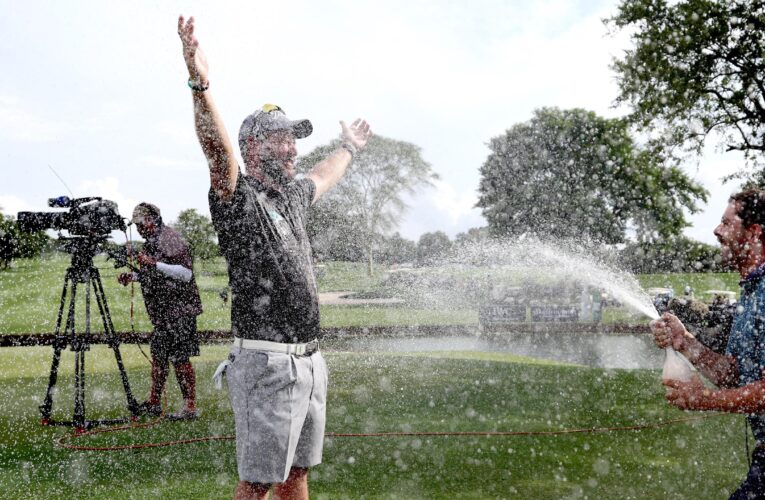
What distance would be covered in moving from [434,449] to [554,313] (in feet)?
59.3

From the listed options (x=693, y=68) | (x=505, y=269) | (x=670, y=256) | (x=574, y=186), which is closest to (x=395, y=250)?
(x=505, y=269)

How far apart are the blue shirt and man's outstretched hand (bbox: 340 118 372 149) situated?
2387 millimetres

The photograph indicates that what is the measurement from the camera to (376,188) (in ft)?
143

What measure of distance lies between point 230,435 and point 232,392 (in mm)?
3632

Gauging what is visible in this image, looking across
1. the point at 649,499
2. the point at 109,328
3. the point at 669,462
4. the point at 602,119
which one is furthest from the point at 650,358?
the point at 602,119

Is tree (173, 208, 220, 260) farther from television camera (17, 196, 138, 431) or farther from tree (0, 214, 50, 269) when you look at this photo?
television camera (17, 196, 138, 431)

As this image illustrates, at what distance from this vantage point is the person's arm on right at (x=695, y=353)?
2635 millimetres

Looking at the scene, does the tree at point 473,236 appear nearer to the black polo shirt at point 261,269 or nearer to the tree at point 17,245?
the tree at point 17,245

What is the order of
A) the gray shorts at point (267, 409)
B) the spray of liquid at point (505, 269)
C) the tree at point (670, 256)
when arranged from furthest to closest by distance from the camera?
1. the tree at point (670, 256)
2. the spray of liquid at point (505, 269)
3. the gray shorts at point (267, 409)

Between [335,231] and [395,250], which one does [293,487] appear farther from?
[395,250]

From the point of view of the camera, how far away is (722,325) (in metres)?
11.0

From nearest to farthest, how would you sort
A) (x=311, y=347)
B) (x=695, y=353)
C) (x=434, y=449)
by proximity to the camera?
(x=695, y=353)
(x=311, y=347)
(x=434, y=449)

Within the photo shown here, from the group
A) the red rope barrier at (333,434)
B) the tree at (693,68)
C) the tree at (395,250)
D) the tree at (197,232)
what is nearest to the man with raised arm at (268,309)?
the red rope barrier at (333,434)

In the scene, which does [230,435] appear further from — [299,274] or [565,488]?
[299,274]
